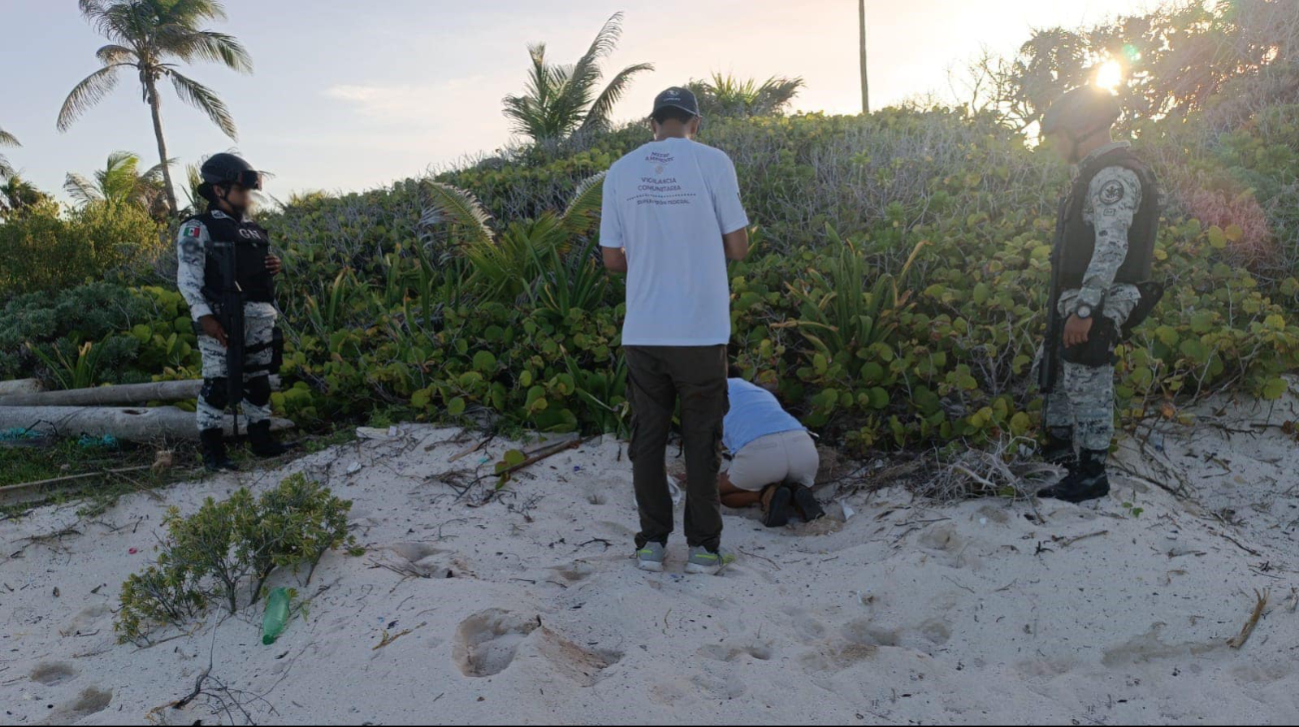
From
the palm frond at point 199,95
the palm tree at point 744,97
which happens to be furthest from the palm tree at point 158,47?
the palm tree at point 744,97

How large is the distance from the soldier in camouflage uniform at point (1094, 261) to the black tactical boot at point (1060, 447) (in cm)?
16

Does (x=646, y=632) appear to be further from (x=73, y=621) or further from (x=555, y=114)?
(x=555, y=114)

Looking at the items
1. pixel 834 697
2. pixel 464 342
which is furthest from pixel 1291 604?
pixel 464 342

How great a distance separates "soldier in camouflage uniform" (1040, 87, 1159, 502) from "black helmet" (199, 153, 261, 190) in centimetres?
452

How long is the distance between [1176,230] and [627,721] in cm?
525

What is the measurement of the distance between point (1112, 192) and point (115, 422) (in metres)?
6.24

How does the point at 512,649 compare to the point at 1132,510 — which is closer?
the point at 512,649

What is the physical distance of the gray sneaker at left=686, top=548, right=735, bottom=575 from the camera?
3781 millimetres

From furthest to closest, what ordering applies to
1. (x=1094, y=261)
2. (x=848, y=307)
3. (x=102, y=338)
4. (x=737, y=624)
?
(x=102, y=338) < (x=848, y=307) < (x=1094, y=261) < (x=737, y=624)

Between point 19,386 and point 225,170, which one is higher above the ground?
point 225,170

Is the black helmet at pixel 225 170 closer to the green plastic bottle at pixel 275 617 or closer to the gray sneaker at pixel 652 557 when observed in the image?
the green plastic bottle at pixel 275 617

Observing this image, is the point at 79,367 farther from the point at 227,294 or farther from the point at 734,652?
the point at 734,652

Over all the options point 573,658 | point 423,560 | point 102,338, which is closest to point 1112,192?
point 573,658

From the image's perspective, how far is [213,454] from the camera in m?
5.41
